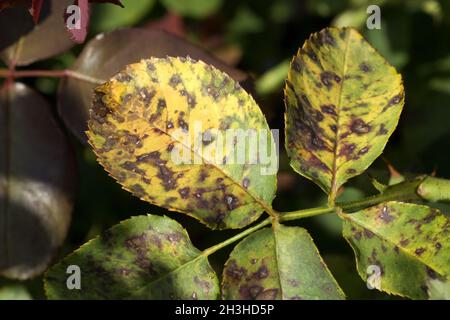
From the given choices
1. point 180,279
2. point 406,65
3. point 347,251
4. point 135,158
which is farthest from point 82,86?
point 406,65

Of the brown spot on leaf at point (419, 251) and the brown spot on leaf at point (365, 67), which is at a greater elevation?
the brown spot on leaf at point (365, 67)

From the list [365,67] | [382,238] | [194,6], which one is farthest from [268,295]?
[194,6]

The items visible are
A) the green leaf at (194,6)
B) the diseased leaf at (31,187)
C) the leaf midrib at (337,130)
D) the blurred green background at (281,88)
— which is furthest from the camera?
the green leaf at (194,6)

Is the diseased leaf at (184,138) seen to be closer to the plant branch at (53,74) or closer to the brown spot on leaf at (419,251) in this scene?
the brown spot on leaf at (419,251)

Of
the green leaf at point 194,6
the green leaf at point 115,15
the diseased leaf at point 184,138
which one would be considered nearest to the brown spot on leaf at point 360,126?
the diseased leaf at point 184,138

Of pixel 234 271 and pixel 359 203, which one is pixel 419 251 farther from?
pixel 234 271

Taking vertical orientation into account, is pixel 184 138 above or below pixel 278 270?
above

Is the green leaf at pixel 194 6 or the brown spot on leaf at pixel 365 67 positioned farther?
the green leaf at pixel 194 6
